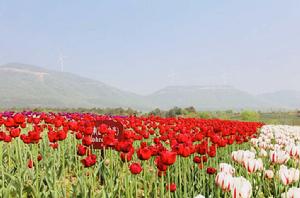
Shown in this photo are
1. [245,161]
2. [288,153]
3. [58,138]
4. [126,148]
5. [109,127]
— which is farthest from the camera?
[109,127]

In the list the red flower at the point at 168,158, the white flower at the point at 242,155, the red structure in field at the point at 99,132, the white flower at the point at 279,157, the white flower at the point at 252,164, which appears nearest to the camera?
the red flower at the point at 168,158

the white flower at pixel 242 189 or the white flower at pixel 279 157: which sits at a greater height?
the white flower at pixel 279 157

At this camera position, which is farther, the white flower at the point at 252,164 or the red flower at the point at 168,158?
the white flower at the point at 252,164

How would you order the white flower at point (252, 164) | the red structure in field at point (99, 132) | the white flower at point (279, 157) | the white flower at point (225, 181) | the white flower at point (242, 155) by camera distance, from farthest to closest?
the red structure in field at point (99, 132) < the white flower at point (279, 157) < the white flower at point (242, 155) < the white flower at point (252, 164) < the white flower at point (225, 181)

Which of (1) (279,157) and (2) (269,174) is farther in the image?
(2) (269,174)

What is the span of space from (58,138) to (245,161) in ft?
13.2

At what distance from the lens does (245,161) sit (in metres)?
6.22

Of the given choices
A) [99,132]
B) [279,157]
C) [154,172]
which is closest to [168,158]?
[154,172]

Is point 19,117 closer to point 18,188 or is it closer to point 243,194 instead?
point 18,188

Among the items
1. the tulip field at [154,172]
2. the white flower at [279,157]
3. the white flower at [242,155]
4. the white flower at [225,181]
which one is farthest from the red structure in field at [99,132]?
the white flower at [225,181]

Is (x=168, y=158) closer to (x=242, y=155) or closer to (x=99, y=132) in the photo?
(x=242, y=155)

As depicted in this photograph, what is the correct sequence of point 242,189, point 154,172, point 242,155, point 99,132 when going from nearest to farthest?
1. point 242,189
2. point 242,155
3. point 154,172
4. point 99,132

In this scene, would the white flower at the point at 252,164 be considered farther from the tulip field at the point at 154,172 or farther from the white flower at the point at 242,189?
the white flower at the point at 242,189

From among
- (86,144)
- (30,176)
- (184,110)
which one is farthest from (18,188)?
(184,110)
